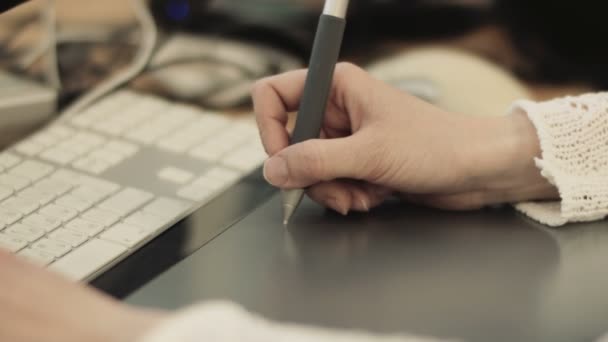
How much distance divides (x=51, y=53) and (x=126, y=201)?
30cm

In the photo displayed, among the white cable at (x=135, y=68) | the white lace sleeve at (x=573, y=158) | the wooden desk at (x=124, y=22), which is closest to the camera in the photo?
the white lace sleeve at (x=573, y=158)

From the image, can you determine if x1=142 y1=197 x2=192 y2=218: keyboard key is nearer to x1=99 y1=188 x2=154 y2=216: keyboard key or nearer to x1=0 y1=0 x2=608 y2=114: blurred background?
x1=99 y1=188 x2=154 y2=216: keyboard key

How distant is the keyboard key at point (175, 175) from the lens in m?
0.57

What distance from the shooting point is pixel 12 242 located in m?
0.48

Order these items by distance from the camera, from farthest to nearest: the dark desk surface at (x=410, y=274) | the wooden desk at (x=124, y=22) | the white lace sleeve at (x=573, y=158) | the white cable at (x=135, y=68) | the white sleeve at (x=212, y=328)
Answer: the wooden desk at (x=124, y=22) → the white cable at (x=135, y=68) → the white lace sleeve at (x=573, y=158) → the dark desk surface at (x=410, y=274) → the white sleeve at (x=212, y=328)

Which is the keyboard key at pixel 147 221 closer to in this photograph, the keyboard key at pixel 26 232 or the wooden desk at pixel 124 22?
the keyboard key at pixel 26 232

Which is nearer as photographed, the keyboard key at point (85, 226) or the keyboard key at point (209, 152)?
the keyboard key at point (85, 226)

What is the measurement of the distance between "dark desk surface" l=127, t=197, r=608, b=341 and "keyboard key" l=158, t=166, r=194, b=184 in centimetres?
6

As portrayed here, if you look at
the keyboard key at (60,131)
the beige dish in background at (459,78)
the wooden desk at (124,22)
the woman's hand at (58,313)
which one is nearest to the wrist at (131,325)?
the woman's hand at (58,313)

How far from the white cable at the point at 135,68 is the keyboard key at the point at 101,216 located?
0.17m

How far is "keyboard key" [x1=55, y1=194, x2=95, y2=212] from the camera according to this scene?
52cm

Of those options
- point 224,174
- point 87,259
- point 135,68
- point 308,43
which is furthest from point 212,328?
point 308,43

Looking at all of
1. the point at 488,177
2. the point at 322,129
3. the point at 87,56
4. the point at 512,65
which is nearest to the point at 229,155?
the point at 322,129

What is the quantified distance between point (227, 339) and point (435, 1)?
0.80 meters
